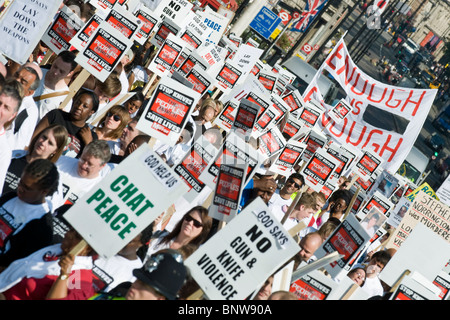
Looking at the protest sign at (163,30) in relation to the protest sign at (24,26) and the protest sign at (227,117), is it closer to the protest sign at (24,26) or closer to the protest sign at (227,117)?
the protest sign at (227,117)

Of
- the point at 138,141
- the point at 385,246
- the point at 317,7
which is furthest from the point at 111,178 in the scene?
the point at 317,7

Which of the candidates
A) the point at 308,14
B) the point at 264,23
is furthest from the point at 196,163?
the point at 308,14

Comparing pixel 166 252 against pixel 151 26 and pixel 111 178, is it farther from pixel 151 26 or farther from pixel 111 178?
pixel 151 26

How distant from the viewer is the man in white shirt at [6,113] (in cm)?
404

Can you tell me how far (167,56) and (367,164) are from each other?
15.8 feet

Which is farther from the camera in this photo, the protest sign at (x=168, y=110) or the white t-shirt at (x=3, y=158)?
the protest sign at (x=168, y=110)

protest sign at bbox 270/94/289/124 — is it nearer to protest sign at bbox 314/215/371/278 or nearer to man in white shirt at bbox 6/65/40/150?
protest sign at bbox 314/215/371/278

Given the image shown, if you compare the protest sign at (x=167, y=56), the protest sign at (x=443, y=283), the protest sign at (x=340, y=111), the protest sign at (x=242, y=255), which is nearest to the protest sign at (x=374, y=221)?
the protest sign at (x=443, y=283)

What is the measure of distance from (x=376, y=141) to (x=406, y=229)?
322 centimetres

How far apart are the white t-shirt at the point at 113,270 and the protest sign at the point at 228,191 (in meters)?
1.18

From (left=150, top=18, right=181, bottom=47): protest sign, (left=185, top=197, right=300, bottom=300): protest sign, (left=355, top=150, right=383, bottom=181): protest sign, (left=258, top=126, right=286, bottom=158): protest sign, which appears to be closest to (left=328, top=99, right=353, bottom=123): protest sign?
(left=355, top=150, right=383, bottom=181): protest sign

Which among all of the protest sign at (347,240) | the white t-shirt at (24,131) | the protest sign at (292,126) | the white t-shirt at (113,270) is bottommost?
the white t-shirt at (24,131)

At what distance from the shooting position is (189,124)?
7660 millimetres

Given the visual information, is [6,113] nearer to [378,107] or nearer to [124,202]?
[124,202]
